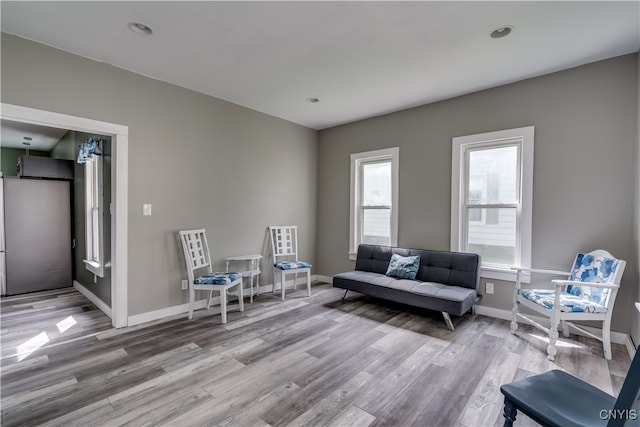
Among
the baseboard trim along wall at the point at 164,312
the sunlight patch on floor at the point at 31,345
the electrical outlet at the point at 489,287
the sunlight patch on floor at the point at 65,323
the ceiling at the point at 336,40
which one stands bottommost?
the sunlight patch on floor at the point at 65,323

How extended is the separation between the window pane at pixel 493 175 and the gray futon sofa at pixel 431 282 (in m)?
0.76

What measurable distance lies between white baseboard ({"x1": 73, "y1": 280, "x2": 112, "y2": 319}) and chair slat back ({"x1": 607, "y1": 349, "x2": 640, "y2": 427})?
418cm

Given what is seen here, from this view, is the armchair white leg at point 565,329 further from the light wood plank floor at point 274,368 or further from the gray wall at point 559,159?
the gray wall at point 559,159

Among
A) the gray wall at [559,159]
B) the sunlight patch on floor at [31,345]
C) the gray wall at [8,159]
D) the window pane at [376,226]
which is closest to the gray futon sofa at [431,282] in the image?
the gray wall at [559,159]

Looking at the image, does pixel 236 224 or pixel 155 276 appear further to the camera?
pixel 236 224

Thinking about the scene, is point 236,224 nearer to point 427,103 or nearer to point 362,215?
point 362,215

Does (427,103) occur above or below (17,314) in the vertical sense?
above

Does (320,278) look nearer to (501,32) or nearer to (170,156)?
(170,156)

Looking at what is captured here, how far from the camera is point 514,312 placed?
3.03 m

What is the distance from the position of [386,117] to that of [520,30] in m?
2.20

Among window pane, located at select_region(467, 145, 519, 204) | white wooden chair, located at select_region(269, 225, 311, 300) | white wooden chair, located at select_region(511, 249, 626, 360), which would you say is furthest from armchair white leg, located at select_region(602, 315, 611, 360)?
white wooden chair, located at select_region(269, 225, 311, 300)

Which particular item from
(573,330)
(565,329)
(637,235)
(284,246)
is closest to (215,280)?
(284,246)

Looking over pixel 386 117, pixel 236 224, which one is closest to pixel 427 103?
pixel 386 117

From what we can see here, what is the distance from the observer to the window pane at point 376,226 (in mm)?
4602
